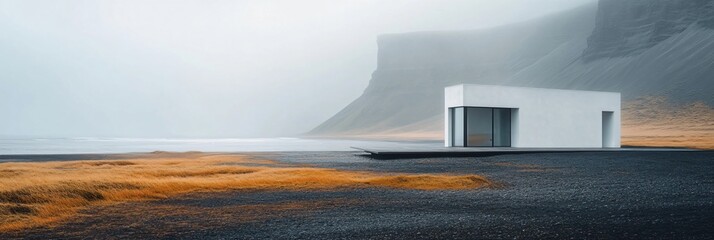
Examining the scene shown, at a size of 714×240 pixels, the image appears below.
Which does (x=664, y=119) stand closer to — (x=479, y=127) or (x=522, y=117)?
(x=522, y=117)

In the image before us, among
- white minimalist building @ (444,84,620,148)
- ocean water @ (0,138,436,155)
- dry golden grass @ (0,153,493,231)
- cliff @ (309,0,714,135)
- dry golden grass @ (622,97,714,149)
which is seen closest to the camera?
dry golden grass @ (0,153,493,231)

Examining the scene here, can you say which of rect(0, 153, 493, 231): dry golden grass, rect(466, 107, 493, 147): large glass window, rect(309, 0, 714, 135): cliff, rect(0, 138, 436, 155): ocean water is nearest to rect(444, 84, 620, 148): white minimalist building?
rect(466, 107, 493, 147): large glass window

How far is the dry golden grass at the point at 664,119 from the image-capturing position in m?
80.8

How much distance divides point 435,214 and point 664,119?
9515 centimetres

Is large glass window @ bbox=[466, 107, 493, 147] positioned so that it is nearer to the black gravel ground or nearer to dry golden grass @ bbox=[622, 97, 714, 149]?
the black gravel ground

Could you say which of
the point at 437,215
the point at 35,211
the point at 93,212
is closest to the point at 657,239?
the point at 437,215

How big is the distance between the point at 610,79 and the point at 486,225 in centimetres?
11687

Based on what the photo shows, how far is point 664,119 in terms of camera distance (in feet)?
300

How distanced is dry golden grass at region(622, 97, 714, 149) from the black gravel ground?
7300 centimetres

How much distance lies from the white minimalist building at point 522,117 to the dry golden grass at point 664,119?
51573 mm

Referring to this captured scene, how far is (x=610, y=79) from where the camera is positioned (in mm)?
114062

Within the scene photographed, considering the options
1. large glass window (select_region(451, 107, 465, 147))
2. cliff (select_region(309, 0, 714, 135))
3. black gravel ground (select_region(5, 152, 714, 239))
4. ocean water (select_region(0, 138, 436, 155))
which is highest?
cliff (select_region(309, 0, 714, 135))

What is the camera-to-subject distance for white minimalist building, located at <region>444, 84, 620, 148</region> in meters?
29.8

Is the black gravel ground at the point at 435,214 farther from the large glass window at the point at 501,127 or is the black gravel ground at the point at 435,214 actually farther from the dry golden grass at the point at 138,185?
the large glass window at the point at 501,127
